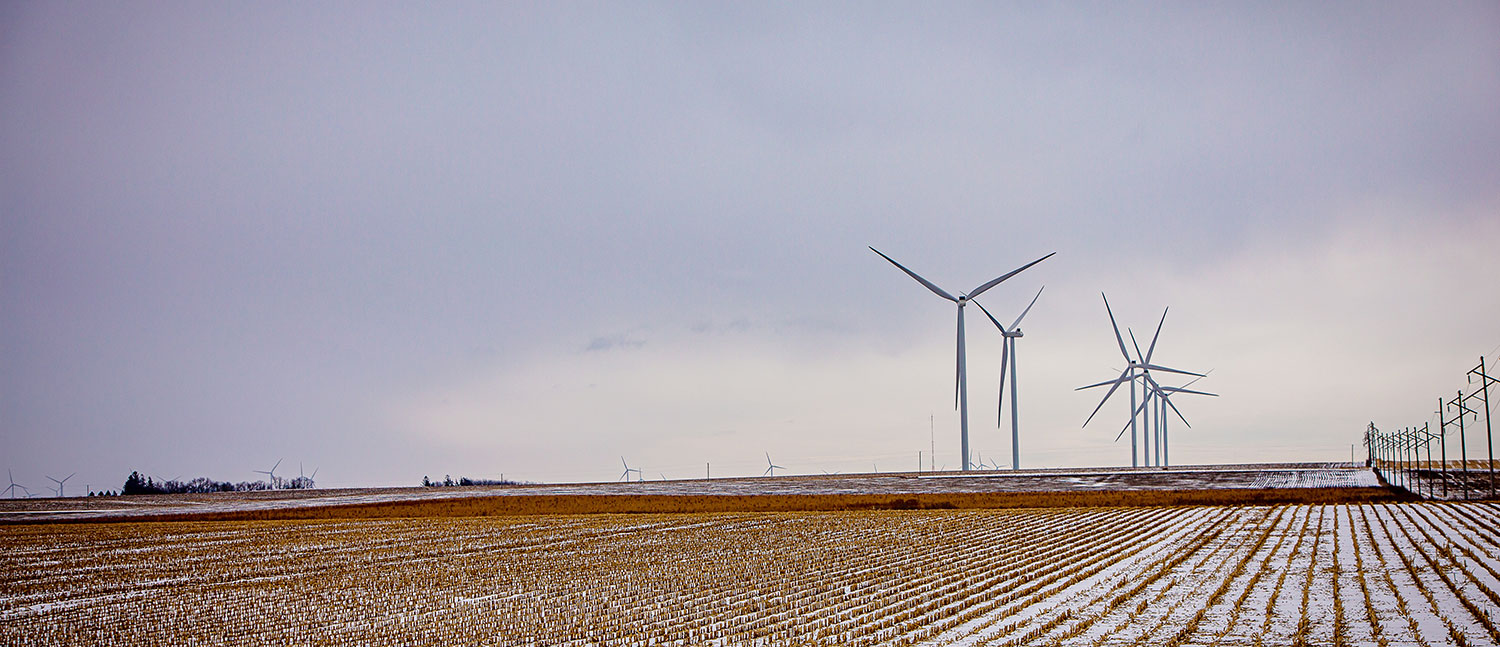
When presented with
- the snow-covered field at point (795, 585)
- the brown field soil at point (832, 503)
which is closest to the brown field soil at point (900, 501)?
the brown field soil at point (832, 503)

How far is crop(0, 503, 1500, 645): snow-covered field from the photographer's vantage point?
1468cm

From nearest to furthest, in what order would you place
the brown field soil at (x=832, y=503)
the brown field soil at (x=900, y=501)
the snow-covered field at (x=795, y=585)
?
the snow-covered field at (x=795, y=585) → the brown field soil at (x=832, y=503) → the brown field soil at (x=900, y=501)

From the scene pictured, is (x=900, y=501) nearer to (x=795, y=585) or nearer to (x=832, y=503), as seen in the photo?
(x=832, y=503)

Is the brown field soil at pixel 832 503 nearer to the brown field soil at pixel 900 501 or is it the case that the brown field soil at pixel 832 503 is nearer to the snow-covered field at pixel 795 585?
→ the brown field soil at pixel 900 501

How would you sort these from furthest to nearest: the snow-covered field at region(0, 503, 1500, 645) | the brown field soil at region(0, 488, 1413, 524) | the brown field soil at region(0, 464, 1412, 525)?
the brown field soil at region(0, 464, 1412, 525) < the brown field soil at region(0, 488, 1413, 524) < the snow-covered field at region(0, 503, 1500, 645)

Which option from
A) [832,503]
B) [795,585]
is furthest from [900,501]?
[795,585]

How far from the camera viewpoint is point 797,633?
47.7 ft

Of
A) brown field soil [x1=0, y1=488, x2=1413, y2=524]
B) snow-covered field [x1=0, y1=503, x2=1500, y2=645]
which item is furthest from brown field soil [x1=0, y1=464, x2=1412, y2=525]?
snow-covered field [x1=0, y1=503, x2=1500, y2=645]

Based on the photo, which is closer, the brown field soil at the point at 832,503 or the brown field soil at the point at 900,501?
the brown field soil at the point at 832,503

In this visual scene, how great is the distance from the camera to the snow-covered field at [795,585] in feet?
48.2

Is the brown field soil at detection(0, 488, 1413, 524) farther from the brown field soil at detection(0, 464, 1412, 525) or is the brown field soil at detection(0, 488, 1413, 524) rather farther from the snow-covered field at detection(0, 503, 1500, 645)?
the snow-covered field at detection(0, 503, 1500, 645)

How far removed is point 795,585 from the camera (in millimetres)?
19562

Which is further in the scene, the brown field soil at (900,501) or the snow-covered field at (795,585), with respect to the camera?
the brown field soil at (900,501)

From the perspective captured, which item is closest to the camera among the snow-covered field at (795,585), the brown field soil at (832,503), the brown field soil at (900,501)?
the snow-covered field at (795,585)
